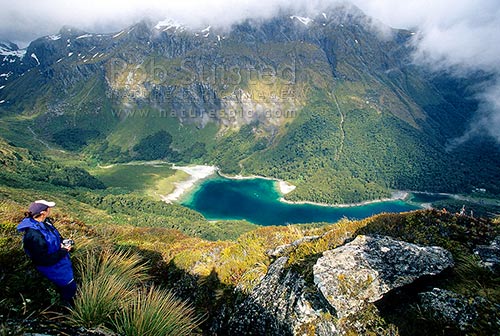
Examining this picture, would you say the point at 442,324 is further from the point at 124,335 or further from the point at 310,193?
the point at 310,193

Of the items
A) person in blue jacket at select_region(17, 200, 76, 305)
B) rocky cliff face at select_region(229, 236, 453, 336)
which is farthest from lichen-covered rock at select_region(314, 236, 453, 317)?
person in blue jacket at select_region(17, 200, 76, 305)

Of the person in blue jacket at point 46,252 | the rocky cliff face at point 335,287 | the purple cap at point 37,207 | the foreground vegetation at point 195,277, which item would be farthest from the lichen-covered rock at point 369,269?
the purple cap at point 37,207

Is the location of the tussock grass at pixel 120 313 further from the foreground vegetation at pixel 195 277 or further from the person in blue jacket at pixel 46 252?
the person in blue jacket at pixel 46 252

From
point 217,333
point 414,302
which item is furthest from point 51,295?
point 414,302

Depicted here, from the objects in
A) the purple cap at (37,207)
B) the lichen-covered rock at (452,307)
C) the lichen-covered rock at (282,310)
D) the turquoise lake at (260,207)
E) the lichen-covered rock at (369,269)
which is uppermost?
the purple cap at (37,207)

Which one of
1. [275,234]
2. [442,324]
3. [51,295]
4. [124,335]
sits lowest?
[275,234]

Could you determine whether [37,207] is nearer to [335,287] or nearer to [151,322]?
[151,322]
